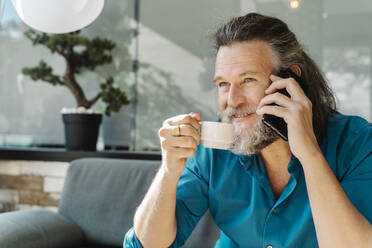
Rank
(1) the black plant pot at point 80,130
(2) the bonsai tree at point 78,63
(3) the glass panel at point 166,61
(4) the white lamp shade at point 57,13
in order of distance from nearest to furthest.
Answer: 1. (4) the white lamp shade at point 57,13
2. (3) the glass panel at point 166,61
3. (1) the black plant pot at point 80,130
4. (2) the bonsai tree at point 78,63

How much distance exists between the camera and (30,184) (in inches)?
119

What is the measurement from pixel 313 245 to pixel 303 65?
0.66m

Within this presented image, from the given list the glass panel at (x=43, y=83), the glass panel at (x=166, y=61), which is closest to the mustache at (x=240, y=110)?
the glass panel at (x=166, y=61)

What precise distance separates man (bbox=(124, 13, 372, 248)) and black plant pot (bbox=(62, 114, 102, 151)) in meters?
1.50

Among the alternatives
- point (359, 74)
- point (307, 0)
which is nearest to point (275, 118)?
point (359, 74)

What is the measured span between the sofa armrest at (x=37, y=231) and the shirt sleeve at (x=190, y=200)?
0.83 metres

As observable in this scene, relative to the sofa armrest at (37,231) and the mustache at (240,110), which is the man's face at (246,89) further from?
the sofa armrest at (37,231)

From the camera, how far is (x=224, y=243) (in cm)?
Result: 154

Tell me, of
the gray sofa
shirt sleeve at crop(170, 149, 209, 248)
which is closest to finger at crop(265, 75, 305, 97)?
shirt sleeve at crop(170, 149, 209, 248)

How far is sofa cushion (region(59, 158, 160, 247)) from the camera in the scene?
213 cm

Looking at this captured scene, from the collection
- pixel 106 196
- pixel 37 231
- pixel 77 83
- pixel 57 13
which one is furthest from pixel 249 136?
pixel 77 83

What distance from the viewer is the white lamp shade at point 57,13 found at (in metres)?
1.26

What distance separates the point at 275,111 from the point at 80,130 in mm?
2005

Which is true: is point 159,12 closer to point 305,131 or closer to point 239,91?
point 239,91
